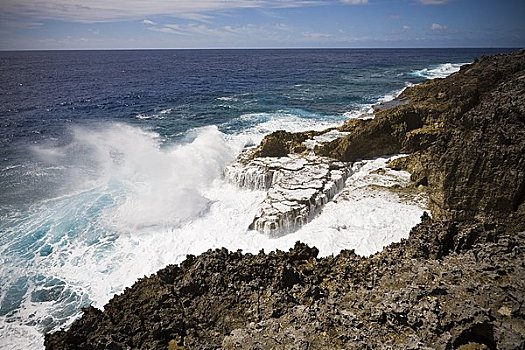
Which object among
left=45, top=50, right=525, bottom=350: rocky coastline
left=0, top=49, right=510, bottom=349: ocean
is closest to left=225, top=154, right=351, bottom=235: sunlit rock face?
left=0, top=49, right=510, bottom=349: ocean

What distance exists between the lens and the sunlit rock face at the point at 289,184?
60.6 ft

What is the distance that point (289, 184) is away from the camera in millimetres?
21188

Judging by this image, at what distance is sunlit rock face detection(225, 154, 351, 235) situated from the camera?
728 inches

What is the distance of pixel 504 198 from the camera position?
14.1 meters

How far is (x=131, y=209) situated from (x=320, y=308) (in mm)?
16234

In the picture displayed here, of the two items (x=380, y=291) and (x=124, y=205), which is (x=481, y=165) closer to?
(x=380, y=291)

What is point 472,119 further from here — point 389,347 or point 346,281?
point 389,347

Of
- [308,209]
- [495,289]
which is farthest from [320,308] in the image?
[308,209]

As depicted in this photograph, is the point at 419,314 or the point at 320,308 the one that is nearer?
the point at 419,314

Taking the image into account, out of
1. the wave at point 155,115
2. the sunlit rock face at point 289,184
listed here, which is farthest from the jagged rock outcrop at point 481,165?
the wave at point 155,115

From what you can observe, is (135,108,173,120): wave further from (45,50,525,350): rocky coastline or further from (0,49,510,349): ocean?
(45,50,525,350): rocky coastline

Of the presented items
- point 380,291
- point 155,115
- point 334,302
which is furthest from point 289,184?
point 155,115

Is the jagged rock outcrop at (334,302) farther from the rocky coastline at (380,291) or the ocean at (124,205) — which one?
the ocean at (124,205)

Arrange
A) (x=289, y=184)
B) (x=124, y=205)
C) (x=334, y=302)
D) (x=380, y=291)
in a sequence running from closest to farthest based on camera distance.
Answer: (x=334, y=302), (x=380, y=291), (x=289, y=184), (x=124, y=205)
